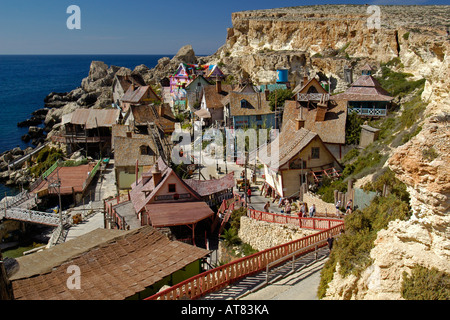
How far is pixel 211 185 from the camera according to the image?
96.0 feet

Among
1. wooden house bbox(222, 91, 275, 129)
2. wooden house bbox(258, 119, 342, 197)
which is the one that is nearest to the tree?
wooden house bbox(222, 91, 275, 129)

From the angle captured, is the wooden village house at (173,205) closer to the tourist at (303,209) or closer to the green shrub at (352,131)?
the tourist at (303,209)

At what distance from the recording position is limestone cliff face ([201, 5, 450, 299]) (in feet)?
30.6

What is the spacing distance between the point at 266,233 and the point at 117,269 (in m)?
9.72

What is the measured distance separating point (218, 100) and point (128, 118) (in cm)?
1159

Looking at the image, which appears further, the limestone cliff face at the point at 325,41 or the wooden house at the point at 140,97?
the wooden house at the point at 140,97

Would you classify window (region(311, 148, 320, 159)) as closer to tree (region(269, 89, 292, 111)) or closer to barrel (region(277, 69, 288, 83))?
tree (region(269, 89, 292, 111))

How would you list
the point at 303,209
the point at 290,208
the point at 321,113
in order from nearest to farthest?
the point at 303,209 < the point at 290,208 < the point at 321,113

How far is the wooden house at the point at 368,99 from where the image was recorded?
37688 mm

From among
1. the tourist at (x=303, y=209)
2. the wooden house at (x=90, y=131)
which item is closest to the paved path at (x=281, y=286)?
the tourist at (x=303, y=209)

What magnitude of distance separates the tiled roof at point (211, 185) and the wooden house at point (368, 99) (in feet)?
49.2

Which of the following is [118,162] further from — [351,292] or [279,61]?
[279,61]

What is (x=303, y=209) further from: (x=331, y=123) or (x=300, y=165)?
(x=331, y=123)

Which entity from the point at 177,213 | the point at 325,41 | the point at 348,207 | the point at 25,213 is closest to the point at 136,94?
the point at 325,41
